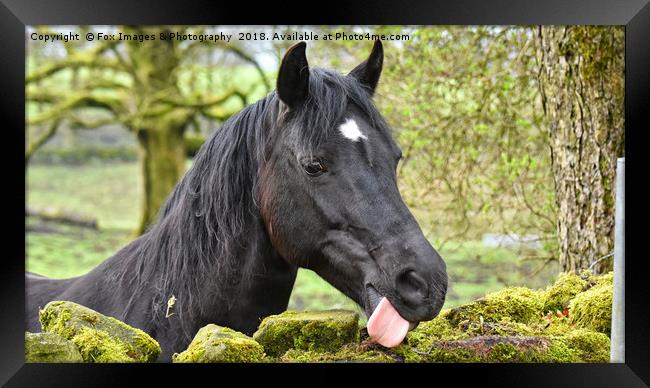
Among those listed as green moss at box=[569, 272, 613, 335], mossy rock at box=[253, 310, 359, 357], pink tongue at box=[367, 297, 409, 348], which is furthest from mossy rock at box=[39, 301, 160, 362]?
green moss at box=[569, 272, 613, 335]

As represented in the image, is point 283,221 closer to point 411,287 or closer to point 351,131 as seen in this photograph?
point 351,131

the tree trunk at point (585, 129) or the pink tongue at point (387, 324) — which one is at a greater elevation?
the tree trunk at point (585, 129)

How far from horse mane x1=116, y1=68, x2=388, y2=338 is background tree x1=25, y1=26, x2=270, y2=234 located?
6.57 meters

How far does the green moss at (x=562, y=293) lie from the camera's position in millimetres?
3553

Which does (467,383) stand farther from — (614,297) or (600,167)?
(600,167)

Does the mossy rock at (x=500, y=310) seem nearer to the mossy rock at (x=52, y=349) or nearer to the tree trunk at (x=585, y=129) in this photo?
the tree trunk at (x=585, y=129)

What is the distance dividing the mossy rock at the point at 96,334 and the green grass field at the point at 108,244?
2.83m

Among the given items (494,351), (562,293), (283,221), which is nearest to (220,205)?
(283,221)

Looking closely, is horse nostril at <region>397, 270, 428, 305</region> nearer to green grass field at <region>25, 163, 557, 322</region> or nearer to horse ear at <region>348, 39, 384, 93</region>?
horse ear at <region>348, 39, 384, 93</region>

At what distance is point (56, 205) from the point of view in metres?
13.9

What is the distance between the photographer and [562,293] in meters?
3.58

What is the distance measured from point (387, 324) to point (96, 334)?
1.28 meters

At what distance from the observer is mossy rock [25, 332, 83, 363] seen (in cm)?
283
